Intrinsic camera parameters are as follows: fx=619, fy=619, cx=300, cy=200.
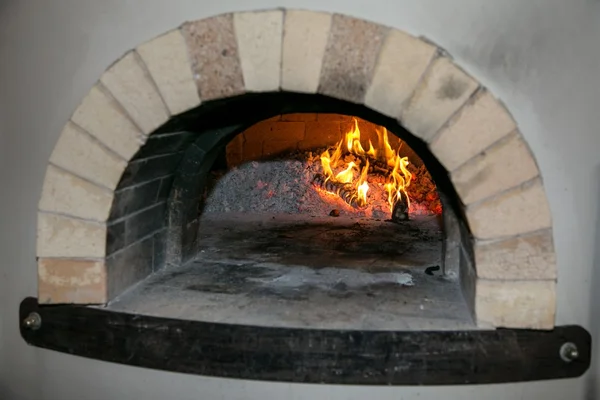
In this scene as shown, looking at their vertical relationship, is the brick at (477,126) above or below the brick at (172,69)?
below

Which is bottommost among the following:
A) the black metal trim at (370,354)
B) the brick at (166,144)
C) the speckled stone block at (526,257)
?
the black metal trim at (370,354)

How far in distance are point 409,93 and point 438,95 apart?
4.0 inches

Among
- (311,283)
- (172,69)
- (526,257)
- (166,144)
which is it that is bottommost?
(311,283)

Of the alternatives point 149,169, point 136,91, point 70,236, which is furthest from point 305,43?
point 70,236

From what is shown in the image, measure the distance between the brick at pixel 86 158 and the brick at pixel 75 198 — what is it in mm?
38

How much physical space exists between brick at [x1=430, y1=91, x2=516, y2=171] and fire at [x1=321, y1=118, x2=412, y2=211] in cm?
214

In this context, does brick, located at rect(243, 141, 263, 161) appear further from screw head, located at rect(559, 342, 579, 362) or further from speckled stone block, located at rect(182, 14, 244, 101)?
screw head, located at rect(559, 342, 579, 362)

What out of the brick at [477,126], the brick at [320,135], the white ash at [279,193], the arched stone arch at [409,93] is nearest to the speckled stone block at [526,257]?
the arched stone arch at [409,93]

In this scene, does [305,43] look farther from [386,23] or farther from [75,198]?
[75,198]

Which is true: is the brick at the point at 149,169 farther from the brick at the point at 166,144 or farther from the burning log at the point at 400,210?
the burning log at the point at 400,210

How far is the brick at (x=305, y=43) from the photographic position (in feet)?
7.24

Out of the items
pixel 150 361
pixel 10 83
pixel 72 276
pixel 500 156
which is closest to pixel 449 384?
pixel 500 156

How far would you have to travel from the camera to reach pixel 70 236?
2432 mm

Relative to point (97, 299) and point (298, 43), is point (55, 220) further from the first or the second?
point (298, 43)
